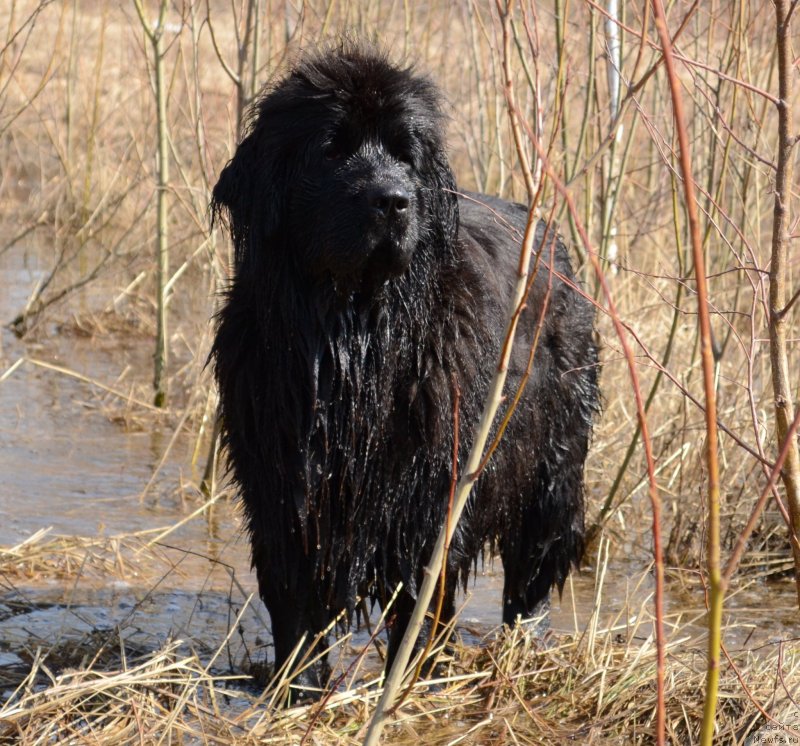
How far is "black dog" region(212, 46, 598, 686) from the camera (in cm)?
342

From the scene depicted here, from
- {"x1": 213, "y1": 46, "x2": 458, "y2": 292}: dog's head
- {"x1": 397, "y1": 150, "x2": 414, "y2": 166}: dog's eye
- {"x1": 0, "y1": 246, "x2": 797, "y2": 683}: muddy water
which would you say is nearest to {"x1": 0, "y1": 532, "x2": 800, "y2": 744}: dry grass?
{"x1": 0, "y1": 246, "x2": 797, "y2": 683}: muddy water

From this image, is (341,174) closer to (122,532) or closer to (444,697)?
(444,697)

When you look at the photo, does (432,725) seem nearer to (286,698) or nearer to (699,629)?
(286,698)

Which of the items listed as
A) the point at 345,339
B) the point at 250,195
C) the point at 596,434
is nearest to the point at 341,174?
the point at 250,195

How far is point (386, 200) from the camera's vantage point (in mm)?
→ 3295

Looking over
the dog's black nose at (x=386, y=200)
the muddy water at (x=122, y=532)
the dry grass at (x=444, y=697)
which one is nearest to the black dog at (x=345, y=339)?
the dog's black nose at (x=386, y=200)

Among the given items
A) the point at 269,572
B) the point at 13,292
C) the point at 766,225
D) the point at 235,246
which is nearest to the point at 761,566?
the point at 269,572

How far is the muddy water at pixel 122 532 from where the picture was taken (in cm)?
432

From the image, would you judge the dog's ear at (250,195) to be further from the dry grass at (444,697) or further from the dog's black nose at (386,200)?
the dry grass at (444,697)

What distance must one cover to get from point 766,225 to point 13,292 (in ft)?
19.5

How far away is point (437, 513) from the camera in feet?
12.0

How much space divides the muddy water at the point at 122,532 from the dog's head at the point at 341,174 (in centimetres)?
117

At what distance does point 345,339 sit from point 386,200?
18.6 inches

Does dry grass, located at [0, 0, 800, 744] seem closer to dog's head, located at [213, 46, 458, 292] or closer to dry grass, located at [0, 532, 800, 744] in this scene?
dry grass, located at [0, 532, 800, 744]
